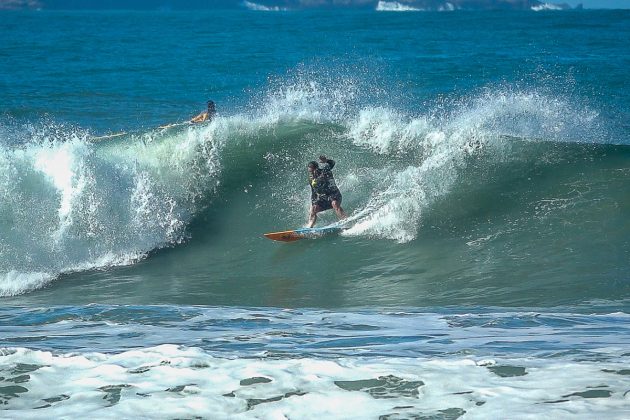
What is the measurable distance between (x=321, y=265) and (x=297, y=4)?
576ft

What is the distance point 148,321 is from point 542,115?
14544 millimetres

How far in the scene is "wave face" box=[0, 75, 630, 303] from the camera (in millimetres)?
12875

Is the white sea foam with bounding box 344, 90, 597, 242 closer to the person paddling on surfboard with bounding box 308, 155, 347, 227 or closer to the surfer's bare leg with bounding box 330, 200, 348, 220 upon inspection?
the surfer's bare leg with bounding box 330, 200, 348, 220

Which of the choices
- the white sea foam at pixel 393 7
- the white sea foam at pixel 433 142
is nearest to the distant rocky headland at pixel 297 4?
the white sea foam at pixel 393 7

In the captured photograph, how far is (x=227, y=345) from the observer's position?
23.9ft

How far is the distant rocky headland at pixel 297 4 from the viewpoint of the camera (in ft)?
527

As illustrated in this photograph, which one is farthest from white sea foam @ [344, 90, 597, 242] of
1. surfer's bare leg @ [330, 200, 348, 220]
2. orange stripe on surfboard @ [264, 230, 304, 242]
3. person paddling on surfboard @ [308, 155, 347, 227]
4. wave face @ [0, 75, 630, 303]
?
orange stripe on surfboard @ [264, 230, 304, 242]

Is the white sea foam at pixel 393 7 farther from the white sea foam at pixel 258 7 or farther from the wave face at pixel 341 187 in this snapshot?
the wave face at pixel 341 187

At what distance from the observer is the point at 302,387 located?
606 centimetres

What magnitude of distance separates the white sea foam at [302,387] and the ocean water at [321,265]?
0.07 feet

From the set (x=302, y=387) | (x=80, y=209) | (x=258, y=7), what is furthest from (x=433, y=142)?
(x=258, y=7)

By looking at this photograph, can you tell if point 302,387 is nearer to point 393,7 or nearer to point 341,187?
point 341,187

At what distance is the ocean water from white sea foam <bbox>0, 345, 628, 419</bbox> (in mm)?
20

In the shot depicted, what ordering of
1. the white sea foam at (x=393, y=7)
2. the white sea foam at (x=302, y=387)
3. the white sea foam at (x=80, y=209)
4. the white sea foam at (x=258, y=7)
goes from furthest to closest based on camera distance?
1. the white sea foam at (x=258, y=7)
2. the white sea foam at (x=393, y=7)
3. the white sea foam at (x=80, y=209)
4. the white sea foam at (x=302, y=387)
